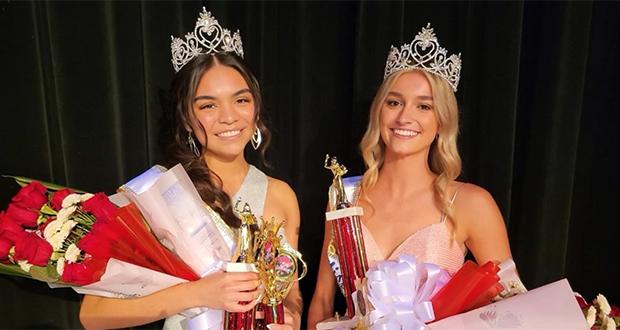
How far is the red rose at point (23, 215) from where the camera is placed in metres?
1.17

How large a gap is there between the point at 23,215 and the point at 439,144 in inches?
47.9

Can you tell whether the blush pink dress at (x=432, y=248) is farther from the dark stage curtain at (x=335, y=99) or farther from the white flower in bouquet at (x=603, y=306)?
the dark stage curtain at (x=335, y=99)

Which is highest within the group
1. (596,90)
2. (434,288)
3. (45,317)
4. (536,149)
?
(596,90)

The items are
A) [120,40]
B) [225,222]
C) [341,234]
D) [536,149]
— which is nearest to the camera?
[341,234]

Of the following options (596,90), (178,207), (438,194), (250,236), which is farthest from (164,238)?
(596,90)

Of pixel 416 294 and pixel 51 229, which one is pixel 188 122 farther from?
pixel 416 294

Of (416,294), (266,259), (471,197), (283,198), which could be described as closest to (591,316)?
(416,294)

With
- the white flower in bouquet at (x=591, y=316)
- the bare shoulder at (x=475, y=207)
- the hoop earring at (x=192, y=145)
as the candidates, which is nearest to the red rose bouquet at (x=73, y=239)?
the hoop earring at (x=192, y=145)

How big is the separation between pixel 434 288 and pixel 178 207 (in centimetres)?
68

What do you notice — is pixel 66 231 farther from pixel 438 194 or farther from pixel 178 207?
pixel 438 194

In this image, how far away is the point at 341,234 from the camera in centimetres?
127

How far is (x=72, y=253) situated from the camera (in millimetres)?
1102

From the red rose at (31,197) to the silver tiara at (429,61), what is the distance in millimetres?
1093

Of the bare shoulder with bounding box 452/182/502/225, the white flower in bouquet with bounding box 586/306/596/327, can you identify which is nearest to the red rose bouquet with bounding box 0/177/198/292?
the bare shoulder with bounding box 452/182/502/225
